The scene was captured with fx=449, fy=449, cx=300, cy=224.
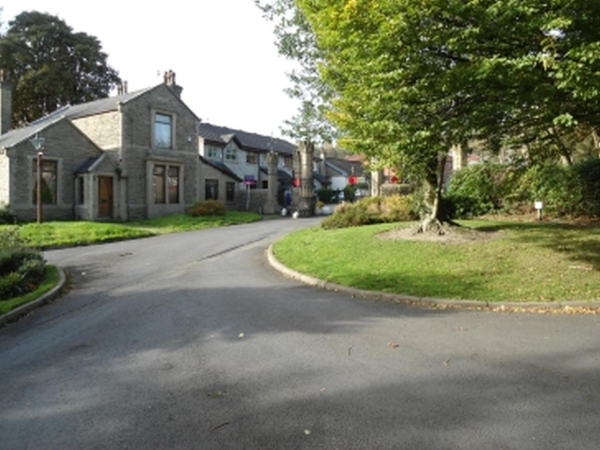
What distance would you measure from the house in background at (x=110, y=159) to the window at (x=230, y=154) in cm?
972

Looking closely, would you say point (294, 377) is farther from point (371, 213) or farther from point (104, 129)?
point (104, 129)

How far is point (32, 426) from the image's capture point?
3678 mm

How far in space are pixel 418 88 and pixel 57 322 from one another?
7.39 meters

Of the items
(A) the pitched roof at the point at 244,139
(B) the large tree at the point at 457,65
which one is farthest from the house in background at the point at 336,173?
(B) the large tree at the point at 457,65

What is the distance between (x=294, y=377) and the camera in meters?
4.54

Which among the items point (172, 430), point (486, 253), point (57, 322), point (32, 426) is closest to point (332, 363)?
point (172, 430)

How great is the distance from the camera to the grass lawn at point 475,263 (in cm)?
816

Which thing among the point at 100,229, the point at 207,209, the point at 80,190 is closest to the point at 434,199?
the point at 100,229

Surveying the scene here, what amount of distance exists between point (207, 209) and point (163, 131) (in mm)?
6098

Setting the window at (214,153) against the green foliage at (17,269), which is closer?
the green foliage at (17,269)

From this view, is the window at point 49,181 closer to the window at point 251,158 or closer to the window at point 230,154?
the window at point 230,154

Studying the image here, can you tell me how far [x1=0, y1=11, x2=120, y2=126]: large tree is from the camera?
37.3 meters

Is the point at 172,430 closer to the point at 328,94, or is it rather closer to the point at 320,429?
the point at 320,429

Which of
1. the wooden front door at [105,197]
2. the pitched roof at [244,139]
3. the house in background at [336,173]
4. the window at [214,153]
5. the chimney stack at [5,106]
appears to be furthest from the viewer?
the house in background at [336,173]
